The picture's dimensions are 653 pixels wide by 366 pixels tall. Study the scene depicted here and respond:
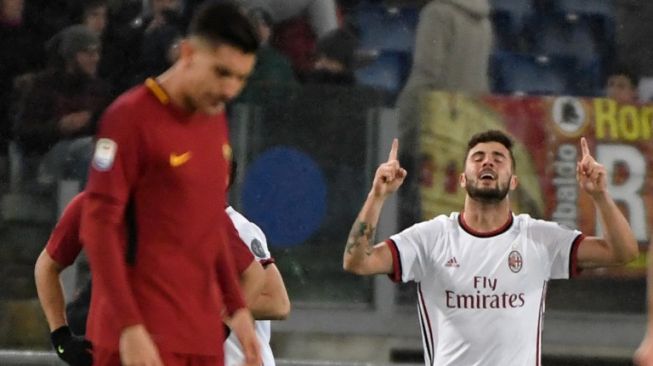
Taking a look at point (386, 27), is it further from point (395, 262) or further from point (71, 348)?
point (71, 348)

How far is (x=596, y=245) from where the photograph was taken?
6.40 m

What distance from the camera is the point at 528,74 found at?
29.5 feet

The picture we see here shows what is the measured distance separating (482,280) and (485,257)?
113mm

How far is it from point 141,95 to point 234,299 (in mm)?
624

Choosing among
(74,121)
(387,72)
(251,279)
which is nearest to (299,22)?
(387,72)

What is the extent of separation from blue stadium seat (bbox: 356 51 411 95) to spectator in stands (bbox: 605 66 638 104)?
3.75 ft

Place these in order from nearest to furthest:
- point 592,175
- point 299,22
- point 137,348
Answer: point 137,348 → point 592,175 → point 299,22

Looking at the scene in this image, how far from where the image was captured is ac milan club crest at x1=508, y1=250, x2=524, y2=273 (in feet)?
20.7

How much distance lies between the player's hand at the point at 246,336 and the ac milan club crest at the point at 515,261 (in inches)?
94.3

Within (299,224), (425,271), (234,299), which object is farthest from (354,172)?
(234,299)

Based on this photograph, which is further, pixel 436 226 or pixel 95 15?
pixel 95 15

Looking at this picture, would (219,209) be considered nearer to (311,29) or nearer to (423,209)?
(423,209)

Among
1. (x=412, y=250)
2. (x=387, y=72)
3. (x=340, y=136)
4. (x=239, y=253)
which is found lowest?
(x=412, y=250)

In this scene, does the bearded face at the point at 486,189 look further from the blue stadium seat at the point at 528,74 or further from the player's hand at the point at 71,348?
the blue stadium seat at the point at 528,74
